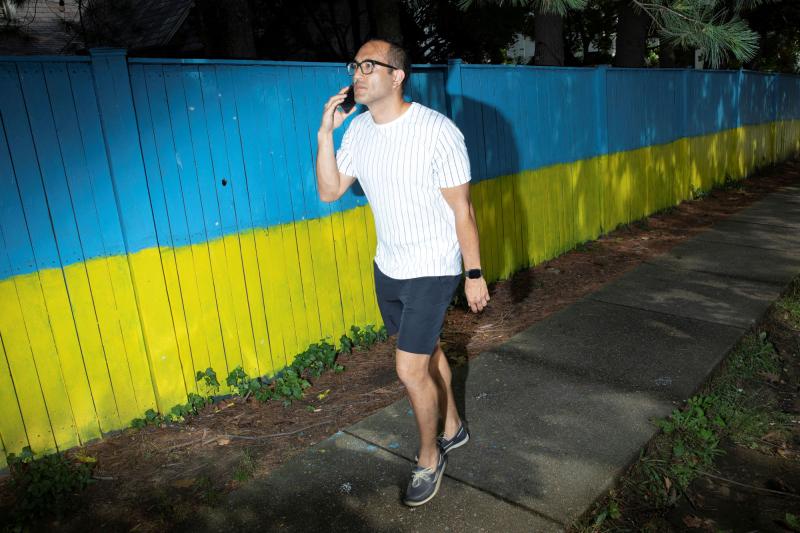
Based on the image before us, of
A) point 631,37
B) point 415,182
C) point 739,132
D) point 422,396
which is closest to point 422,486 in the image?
point 422,396

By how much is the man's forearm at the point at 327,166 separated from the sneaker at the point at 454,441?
1.42m

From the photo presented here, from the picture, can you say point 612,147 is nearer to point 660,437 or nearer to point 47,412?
point 660,437

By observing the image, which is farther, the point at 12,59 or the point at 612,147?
the point at 612,147

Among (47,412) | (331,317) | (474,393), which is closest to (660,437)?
(474,393)

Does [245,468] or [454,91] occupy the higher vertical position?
[454,91]

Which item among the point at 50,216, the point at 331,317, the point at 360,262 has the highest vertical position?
the point at 50,216

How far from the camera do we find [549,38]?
977 centimetres

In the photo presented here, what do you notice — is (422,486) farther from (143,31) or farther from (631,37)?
(143,31)

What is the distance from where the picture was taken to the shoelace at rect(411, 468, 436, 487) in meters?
2.99

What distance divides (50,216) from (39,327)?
23.6 inches

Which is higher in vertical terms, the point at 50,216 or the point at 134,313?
the point at 50,216

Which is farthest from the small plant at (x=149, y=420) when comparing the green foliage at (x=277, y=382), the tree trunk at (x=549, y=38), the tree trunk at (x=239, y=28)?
the tree trunk at (x=549, y=38)

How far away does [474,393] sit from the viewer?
4070 mm

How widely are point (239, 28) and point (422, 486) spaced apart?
7.22 metres
